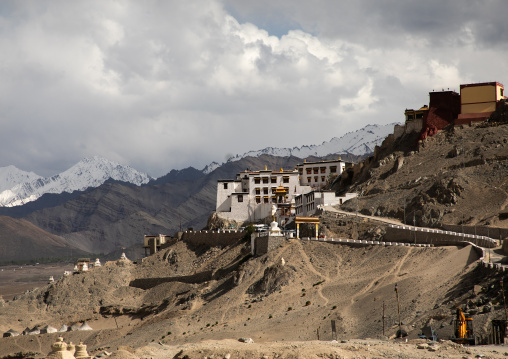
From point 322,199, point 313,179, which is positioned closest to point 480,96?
point 322,199

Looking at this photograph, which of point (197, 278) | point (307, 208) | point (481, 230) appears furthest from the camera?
point (307, 208)

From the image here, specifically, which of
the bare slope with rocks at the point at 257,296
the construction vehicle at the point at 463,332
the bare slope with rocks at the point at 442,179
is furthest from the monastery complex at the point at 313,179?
the construction vehicle at the point at 463,332

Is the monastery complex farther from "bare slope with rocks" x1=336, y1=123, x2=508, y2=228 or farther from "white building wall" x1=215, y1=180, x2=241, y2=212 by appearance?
"bare slope with rocks" x1=336, y1=123, x2=508, y2=228

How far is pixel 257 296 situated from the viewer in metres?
73.9

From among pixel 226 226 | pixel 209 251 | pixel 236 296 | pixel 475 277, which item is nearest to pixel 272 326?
pixel 236 296

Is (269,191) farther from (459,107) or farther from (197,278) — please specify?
(459,107)

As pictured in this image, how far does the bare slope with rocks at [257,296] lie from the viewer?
5831 cm

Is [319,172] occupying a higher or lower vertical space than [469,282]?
higher

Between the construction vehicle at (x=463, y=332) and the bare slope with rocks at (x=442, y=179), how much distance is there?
3109cm

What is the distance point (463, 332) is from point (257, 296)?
32.0 metres

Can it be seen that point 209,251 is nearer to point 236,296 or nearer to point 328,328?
point 236,296

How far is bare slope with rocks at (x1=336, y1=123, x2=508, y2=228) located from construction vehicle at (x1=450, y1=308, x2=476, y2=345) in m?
31.1

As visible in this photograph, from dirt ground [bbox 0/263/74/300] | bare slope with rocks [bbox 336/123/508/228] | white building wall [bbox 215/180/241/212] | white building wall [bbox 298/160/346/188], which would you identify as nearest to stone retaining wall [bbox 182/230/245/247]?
white building wall [bbox 215/180/241/212]

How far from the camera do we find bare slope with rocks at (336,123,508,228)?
265ft
